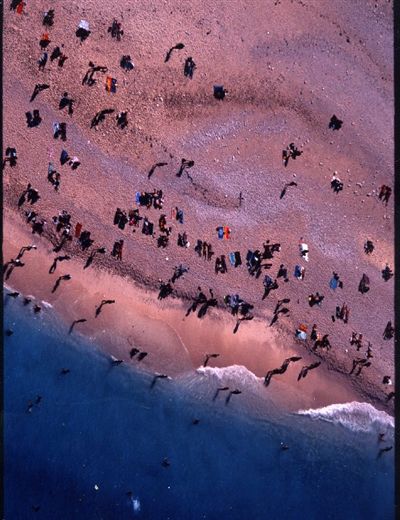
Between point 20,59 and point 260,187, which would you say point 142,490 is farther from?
point 20,59

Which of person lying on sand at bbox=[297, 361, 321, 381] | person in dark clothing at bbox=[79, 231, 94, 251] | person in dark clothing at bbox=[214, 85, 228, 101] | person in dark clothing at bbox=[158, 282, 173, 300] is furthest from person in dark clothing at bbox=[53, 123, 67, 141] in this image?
person lying on sand at bbox=[297, 361, 321, 381]

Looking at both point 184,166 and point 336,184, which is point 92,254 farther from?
point 336,184

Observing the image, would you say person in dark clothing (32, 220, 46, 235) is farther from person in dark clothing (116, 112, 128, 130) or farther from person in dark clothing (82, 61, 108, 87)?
person in dark clothing (82, 61, 108, 87)

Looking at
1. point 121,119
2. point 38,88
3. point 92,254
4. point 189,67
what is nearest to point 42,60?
point 38,88

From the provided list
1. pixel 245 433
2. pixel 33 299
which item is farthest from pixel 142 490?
pixel 33 299

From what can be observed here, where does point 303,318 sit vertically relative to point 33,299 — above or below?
above

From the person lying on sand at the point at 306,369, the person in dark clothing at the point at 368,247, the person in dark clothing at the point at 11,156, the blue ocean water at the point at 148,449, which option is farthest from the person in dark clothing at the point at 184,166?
the person lying on sand at the point at 306,369
